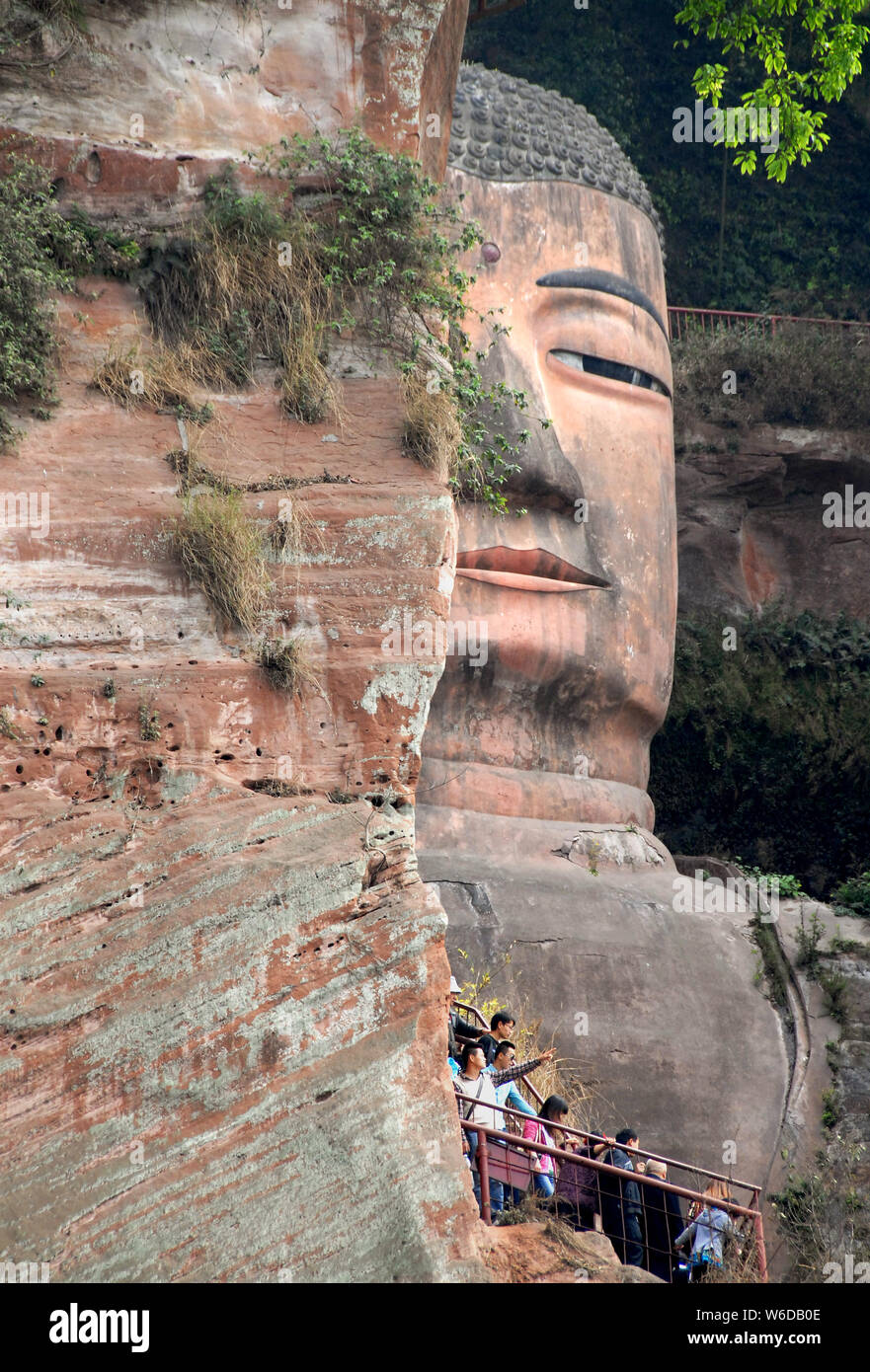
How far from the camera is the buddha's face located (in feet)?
34.6

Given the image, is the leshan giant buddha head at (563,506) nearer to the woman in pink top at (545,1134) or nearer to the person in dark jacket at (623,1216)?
the woman in pink top at (545,1134)

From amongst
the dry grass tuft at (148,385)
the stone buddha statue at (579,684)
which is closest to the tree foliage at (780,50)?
the stone buddha statue at (579,684)

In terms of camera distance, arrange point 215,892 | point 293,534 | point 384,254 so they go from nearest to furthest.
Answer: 1. point 215,892
2. point 293,534
3. point 384,254

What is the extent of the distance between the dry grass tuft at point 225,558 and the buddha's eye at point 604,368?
543 cm

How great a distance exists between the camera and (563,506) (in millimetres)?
10930

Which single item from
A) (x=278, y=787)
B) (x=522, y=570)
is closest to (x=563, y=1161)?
(x=278, y=787)

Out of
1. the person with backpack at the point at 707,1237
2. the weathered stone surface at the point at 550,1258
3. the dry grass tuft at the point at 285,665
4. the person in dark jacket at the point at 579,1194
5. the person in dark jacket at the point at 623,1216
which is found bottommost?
the person with backpack at the point at 707,1237

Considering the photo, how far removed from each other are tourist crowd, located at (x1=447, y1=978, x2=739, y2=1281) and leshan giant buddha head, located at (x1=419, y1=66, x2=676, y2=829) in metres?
3.13

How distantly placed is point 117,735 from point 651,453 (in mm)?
6702

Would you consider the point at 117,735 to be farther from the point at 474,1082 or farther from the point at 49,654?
the point at 474,1082

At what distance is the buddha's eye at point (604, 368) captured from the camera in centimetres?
1139

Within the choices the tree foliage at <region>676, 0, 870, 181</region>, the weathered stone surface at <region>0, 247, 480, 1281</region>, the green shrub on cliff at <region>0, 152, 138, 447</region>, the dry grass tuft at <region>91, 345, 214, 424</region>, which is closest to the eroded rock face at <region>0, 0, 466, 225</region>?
the green shrub on cliff at <region>0, 152, 138, 447</region>

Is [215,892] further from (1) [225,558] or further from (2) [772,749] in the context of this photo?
(2) [772,749]

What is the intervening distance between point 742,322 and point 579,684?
7685 mm
